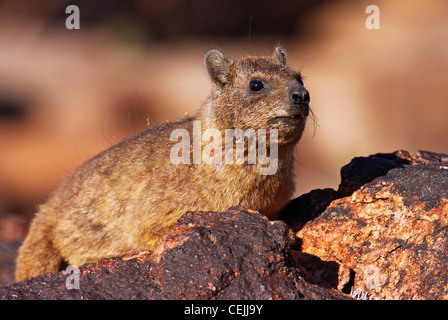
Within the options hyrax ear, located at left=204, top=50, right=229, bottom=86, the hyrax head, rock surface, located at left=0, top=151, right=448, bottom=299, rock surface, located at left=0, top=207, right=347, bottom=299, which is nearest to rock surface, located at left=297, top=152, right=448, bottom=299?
rock surface, located at left=0, top=151, right=448, bottom=299

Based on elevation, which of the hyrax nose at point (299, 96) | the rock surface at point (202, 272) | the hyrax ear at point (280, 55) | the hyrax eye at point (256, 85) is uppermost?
the hyrax ear at point (280, 55)

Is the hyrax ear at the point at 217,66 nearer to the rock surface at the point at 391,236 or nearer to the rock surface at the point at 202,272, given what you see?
the rock surface at the point at 391,236

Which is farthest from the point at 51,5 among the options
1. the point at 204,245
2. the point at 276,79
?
the point at 204,245

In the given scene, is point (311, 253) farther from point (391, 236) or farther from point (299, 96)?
point (299, 96)

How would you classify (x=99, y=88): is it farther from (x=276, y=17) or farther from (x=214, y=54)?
(x=214, y=54)

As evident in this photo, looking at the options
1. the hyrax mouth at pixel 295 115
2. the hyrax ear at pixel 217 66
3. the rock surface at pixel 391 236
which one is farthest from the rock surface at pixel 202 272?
the hyrax ear at pixel 217 66

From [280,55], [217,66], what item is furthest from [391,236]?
[280,55]
